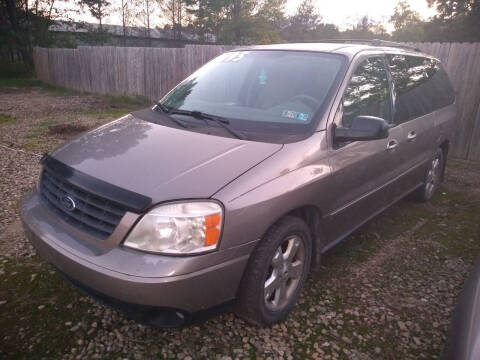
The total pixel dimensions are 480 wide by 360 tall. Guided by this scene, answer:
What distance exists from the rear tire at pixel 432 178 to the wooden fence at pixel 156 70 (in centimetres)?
229

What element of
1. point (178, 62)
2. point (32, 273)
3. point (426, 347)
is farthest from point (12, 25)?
point (426, 347)

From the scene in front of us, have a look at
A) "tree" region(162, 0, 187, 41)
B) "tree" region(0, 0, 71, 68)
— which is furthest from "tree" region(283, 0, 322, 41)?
"tree" region(0, 0, 71, 68)

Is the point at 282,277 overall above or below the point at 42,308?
above

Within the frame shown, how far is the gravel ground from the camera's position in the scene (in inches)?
93.6

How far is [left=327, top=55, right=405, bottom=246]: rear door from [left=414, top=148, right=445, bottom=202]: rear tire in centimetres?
118

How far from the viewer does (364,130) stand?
8.71 feet

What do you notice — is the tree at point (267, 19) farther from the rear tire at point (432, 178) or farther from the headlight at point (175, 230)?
the headlight at point (175, 230)

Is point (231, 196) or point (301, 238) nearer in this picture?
point (231, 196)

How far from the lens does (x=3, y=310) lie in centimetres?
265

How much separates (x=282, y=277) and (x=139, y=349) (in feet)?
3.25

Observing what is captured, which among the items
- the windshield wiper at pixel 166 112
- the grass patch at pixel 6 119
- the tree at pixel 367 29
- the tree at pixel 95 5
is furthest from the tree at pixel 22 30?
the tree at pixel 367 29

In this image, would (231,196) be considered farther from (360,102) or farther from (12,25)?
(12,25)

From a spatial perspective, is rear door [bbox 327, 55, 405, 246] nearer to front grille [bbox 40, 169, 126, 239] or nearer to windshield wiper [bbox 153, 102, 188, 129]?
windshield wiper [bbox 153, 102, 188, 129]

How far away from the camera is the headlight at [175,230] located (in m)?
1.98
